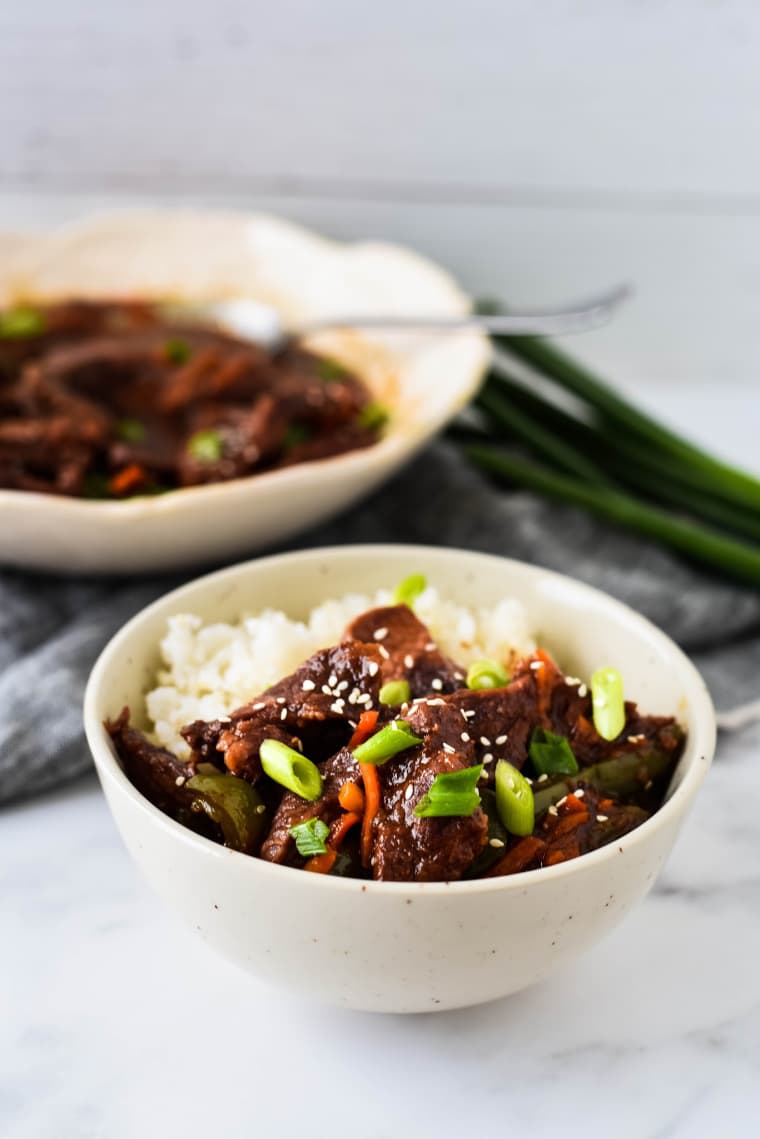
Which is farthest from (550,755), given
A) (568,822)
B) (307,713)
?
(307,713)

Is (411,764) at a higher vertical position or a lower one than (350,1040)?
higher

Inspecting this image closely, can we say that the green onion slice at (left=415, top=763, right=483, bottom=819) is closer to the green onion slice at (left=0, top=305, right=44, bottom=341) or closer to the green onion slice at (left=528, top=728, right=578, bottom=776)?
the green onion slice at (left=528, top=728, right=578, bottom=776)

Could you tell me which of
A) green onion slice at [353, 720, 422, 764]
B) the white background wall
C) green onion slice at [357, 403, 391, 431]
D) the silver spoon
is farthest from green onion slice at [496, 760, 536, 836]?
the white background wall

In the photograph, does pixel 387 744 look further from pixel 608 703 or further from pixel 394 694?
pixel 608 703

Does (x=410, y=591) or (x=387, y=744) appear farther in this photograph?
(x=410, y=591)

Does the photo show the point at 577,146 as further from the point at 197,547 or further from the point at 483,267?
the point at 197,547

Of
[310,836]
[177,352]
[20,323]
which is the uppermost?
[310,836]

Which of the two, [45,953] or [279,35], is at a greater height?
[279,35]

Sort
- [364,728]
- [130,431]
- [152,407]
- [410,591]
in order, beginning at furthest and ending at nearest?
[152,407] < [130,431] < [410,591] < [364,728]

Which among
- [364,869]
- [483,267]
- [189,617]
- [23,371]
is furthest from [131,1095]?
[483,267]
